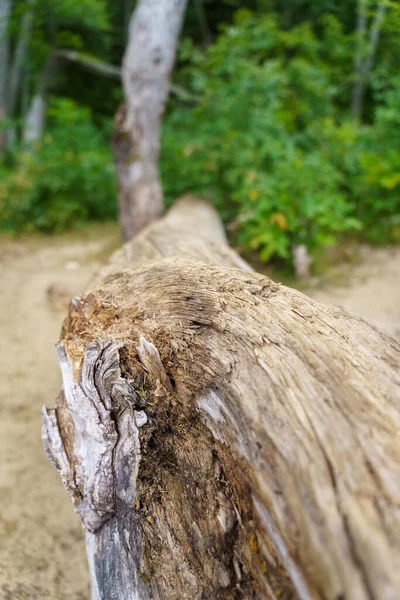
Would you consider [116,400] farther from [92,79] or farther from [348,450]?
[92,79]

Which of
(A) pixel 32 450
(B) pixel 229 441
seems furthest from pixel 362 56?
(B) pixel 229 441

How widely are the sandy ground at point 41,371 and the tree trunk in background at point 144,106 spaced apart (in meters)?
0.83

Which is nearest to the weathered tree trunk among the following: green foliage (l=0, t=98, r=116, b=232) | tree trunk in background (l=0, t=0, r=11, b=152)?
green foliage (l=0, t=98, r=116, b=232)

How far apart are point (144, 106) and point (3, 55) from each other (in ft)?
13.8

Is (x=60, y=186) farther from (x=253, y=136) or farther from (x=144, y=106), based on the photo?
(x=253, y=136)

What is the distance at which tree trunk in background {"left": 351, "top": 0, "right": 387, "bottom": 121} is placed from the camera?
6.25 meters

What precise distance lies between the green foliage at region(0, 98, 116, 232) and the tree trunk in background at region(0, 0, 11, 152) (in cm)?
145

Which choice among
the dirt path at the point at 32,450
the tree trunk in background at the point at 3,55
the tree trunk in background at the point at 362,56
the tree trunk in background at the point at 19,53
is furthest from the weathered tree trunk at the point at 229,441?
the tree trunk in background at the point at 19,53

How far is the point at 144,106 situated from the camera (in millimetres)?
4703

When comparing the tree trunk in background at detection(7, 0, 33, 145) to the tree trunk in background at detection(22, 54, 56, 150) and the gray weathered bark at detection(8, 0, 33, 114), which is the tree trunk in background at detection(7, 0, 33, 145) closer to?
the gray weathered bark at detection(8, 0, 33, 114)

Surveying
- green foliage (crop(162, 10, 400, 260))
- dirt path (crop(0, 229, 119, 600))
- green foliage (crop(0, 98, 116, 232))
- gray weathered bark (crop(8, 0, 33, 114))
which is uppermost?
gray weathered bark (crop(8, 0, 33, 114))

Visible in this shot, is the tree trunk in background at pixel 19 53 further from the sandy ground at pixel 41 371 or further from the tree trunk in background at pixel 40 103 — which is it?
the sandy ground at pixel 41 371

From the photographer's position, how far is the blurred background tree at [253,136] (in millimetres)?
4359

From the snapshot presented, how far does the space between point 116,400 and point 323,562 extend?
86 cm
